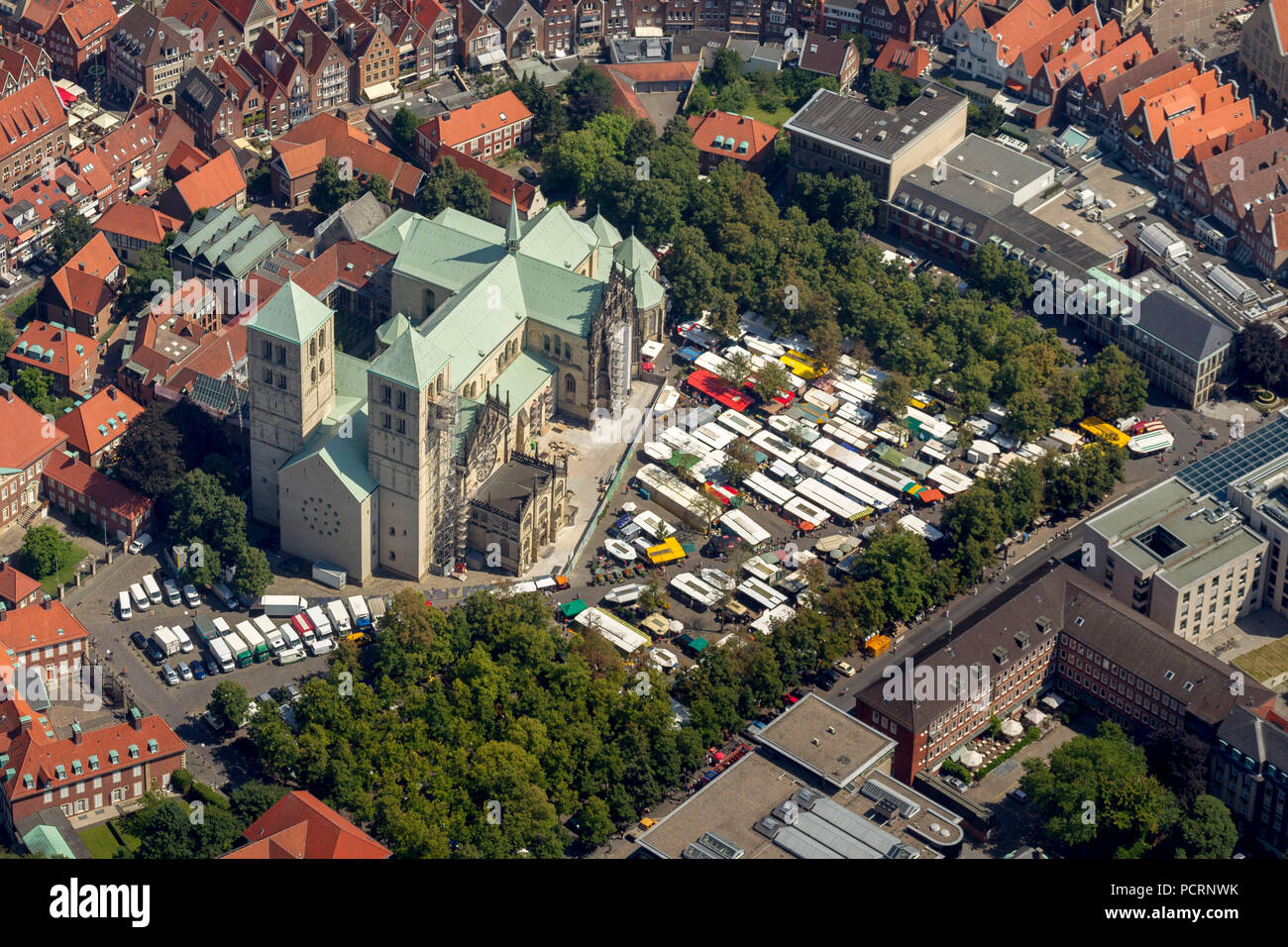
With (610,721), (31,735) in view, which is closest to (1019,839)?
(610,721)

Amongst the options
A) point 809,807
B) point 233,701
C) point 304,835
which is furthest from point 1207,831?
point 233,701

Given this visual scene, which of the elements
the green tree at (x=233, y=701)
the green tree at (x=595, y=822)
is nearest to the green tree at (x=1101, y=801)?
the green tree at (x=595, y=822)

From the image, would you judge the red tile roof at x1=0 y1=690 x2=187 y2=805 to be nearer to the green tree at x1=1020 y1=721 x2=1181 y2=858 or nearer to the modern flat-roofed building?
the modern flat-roofed building

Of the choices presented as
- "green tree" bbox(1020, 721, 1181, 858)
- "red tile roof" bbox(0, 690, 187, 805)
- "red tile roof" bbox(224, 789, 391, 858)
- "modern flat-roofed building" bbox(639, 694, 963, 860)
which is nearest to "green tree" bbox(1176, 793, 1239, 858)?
"green tree" bbox(1020, 721, 1181, 858)

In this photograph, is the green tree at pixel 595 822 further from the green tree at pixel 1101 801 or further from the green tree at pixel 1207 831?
the green tree at pixel 1207 831
